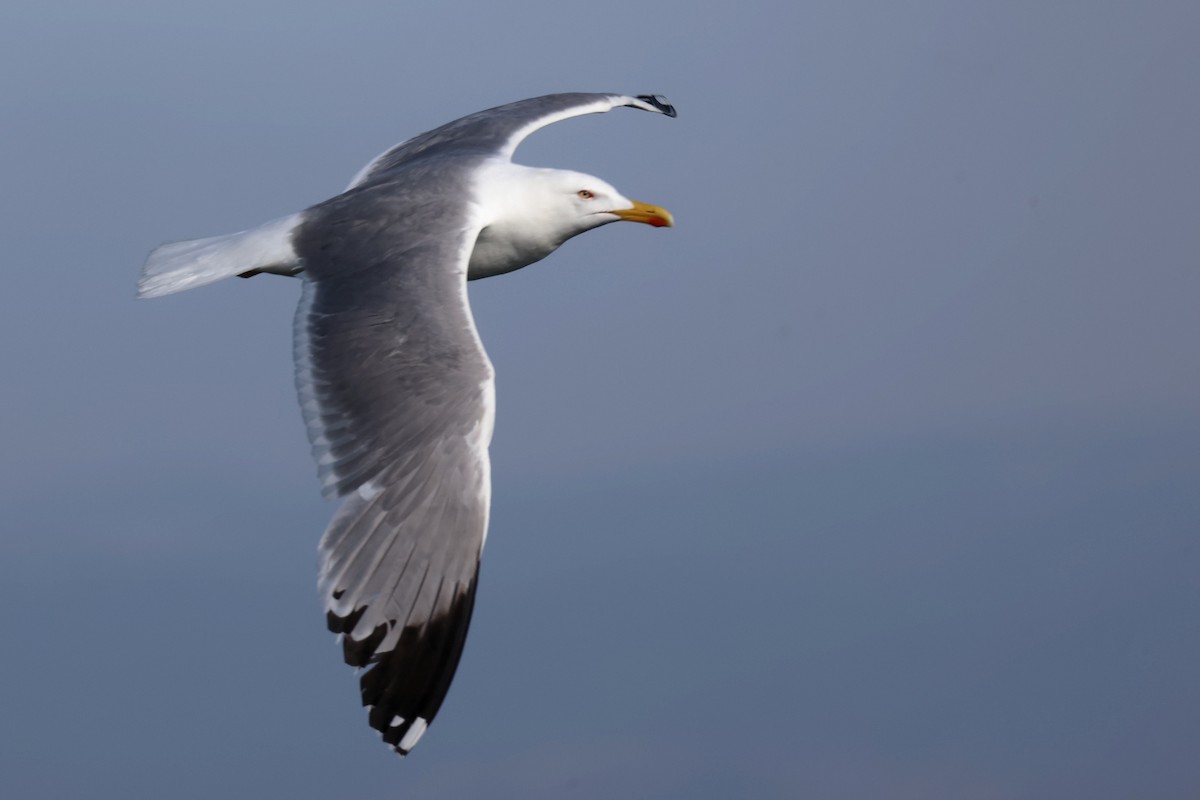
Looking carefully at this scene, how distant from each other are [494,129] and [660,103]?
102 inches

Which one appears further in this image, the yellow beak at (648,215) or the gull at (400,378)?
the yellow beak at (648,215)

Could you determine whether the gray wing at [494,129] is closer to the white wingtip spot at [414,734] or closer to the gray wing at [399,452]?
the gray wing at [399,452]

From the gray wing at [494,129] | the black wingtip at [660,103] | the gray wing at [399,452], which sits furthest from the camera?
the black wingtip at [660,103]

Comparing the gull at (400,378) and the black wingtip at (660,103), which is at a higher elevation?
the black wingtip at (660,103)

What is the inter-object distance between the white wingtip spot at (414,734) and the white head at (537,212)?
2.88 meters

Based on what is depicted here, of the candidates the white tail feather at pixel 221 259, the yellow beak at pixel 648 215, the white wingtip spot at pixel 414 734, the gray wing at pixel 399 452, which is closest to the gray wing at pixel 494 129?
the yellow beak at pixel 648 215

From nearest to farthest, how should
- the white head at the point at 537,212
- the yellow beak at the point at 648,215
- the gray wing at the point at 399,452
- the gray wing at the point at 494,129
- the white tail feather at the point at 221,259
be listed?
1. the gray wing at the point at 399,452
2. the white tail feather at the point at 221,259
3. the white head at the point at 537,212
4. the yellow beak at the point at 648,215
5. the gray wing at the point at 494,129

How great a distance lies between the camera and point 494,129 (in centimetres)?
1022

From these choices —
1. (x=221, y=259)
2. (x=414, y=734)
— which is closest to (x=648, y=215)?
(x=221, y=259)

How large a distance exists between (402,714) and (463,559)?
697 millimetres

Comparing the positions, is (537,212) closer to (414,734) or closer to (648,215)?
(648,215)

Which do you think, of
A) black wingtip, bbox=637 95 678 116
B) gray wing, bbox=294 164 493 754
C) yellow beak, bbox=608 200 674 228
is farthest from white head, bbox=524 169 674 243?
black wingtip, bbox=637 95 678 116

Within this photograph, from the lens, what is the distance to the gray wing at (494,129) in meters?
10.0

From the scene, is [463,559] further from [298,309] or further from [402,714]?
[298,309]
